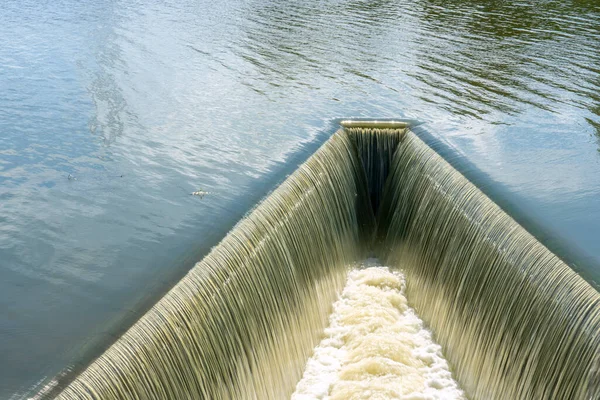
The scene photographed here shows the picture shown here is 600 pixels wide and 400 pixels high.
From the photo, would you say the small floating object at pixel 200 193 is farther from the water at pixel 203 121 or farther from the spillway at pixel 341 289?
the spillway at pixel 341 289

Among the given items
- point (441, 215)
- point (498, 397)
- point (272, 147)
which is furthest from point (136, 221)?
point (498, 397)

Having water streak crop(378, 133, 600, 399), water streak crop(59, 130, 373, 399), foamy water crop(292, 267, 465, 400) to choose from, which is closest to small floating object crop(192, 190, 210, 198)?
water streak crop(59, 130, 373, 399)

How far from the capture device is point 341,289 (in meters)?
8.78

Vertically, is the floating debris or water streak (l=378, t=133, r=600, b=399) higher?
the floating debris

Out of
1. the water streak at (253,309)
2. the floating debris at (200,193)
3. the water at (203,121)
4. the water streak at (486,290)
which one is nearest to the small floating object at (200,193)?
the floating debris at (200,193)

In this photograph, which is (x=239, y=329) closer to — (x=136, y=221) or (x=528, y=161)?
(x=136, y=221)

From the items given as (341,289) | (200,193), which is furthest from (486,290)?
(200,193)

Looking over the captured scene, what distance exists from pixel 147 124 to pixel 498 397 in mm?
6647

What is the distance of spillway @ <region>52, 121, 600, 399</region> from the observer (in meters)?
5.38

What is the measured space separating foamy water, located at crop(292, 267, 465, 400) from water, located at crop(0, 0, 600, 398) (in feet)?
6.11

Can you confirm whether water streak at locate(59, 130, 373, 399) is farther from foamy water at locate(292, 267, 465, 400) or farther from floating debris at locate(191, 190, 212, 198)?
floating debris at locate(191, 190, 212, 198)

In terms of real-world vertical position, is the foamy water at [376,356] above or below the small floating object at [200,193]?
below

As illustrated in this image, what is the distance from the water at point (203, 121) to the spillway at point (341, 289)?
0.43m

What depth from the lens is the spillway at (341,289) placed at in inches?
212
